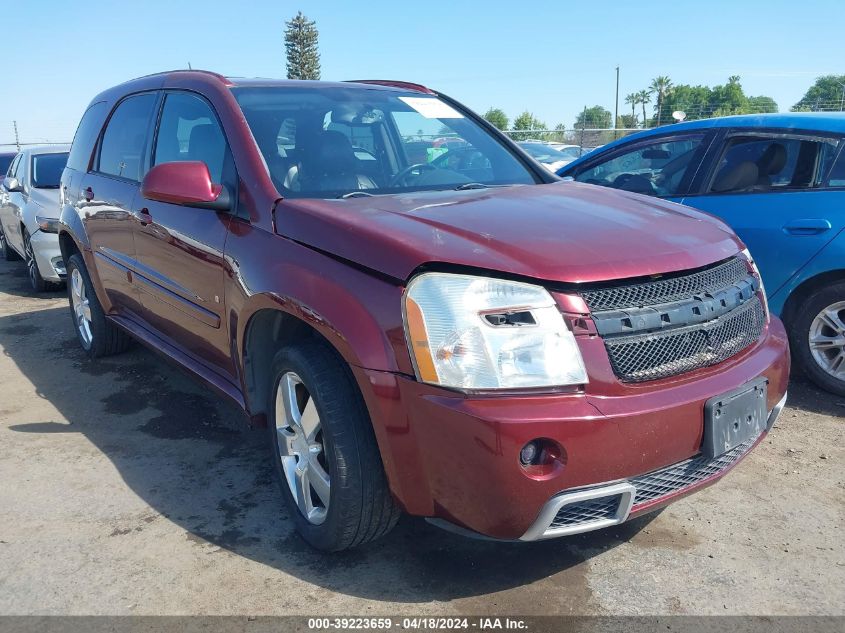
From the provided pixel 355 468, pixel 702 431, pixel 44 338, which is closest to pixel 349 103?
pixel 355 468

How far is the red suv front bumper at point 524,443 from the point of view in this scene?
2.15m

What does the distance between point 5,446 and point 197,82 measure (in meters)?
2.16

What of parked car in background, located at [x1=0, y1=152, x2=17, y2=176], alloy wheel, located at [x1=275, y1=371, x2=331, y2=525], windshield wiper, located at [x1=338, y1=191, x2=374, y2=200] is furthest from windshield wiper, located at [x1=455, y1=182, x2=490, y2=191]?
parked car in background, located at [x1=0, y1=152, x2=17, y2=176]

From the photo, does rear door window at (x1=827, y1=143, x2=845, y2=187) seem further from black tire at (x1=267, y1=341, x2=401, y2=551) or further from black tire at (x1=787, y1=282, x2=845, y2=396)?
black tire at (x1=267, y1=341, x2=401, y2=551)

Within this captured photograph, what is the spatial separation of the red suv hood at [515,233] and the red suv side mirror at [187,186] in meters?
0.37

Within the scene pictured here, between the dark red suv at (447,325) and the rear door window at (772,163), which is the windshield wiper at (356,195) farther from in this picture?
the rear door window at (772,163)

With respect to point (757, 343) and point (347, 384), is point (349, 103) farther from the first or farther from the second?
point (757, 343)

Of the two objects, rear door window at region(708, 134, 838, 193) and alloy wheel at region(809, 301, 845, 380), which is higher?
rear door window at region(708, 134, 838, 193)

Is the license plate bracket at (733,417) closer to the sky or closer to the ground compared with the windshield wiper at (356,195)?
closer to the ground

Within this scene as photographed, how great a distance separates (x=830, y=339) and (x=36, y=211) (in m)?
7.36

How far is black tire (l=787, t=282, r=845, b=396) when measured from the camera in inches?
165

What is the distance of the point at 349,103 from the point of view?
3.71 meters

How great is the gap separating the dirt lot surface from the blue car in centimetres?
50

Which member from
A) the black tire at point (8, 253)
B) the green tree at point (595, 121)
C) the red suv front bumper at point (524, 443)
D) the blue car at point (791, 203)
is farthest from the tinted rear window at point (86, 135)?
the green tree at point (595, 121)
